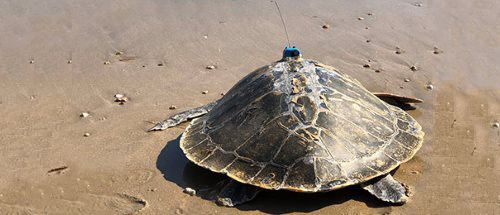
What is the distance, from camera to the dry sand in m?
4.92

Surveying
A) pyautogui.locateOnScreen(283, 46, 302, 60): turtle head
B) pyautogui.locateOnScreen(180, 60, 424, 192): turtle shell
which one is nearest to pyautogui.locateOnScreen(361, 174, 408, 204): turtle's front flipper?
pyautogui.locateOnScreen(180, 60, 424, 192): turtle shell

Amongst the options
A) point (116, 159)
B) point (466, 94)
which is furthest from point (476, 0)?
point (116, 159)

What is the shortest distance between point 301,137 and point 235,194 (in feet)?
2.38

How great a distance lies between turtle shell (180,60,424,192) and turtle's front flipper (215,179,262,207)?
162mm

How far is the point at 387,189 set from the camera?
473 centimetres

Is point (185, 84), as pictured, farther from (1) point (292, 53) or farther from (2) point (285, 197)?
(2) point (285, 197)

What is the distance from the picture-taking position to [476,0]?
9.44 meters

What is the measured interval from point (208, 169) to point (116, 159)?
116 cm

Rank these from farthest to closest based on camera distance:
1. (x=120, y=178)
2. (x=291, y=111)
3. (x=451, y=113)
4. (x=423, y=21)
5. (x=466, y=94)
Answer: (x=423, y=21) → (x=466, y=94) → (x=451, y=113) → (x=120, y=178) → (x=291, y=111)

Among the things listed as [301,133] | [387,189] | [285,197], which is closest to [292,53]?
[301,133]

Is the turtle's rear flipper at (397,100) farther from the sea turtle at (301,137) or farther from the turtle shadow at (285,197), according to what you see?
the turtle shadow at (285,197)

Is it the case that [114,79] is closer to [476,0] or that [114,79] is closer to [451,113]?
[451,113]

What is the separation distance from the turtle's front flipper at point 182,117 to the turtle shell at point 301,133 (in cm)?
51

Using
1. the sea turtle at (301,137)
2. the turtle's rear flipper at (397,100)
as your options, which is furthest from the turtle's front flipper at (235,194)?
→ the turtle's rear flipper at (397,100)
